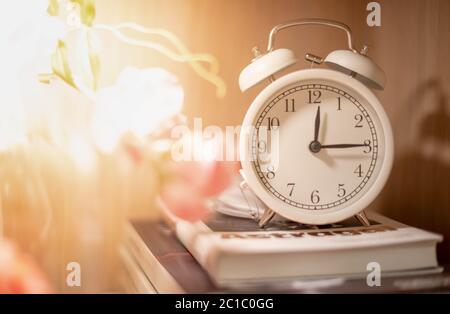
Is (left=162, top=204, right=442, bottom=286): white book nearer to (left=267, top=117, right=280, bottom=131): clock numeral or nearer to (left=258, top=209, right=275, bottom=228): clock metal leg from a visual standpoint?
(left=258, top=209, right=275, bottom=228): clock metal leg

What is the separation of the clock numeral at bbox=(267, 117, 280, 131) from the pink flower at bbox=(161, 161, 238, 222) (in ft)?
0.47

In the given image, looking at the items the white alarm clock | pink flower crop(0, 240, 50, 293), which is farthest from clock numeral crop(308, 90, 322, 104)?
pink flower crop(0, 240, 50, 293)

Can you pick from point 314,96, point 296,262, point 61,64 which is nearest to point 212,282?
point 296,262

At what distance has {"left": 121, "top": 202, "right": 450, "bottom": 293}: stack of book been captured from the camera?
771 mm

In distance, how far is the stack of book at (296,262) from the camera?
2.53ft

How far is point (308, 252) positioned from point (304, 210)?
100mm

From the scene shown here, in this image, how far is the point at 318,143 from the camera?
0.88 meters

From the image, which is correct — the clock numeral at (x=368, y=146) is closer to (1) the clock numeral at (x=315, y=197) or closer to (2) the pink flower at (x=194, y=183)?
(1) the clock numeral at (x=315, y=197)

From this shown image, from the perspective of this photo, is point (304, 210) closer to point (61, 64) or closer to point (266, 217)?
point (266, 217)

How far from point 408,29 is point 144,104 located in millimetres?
504

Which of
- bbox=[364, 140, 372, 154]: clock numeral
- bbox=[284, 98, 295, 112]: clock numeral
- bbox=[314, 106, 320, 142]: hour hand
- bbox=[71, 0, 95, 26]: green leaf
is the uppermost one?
bbox=[71, 0, 95, 26]: green leaf
